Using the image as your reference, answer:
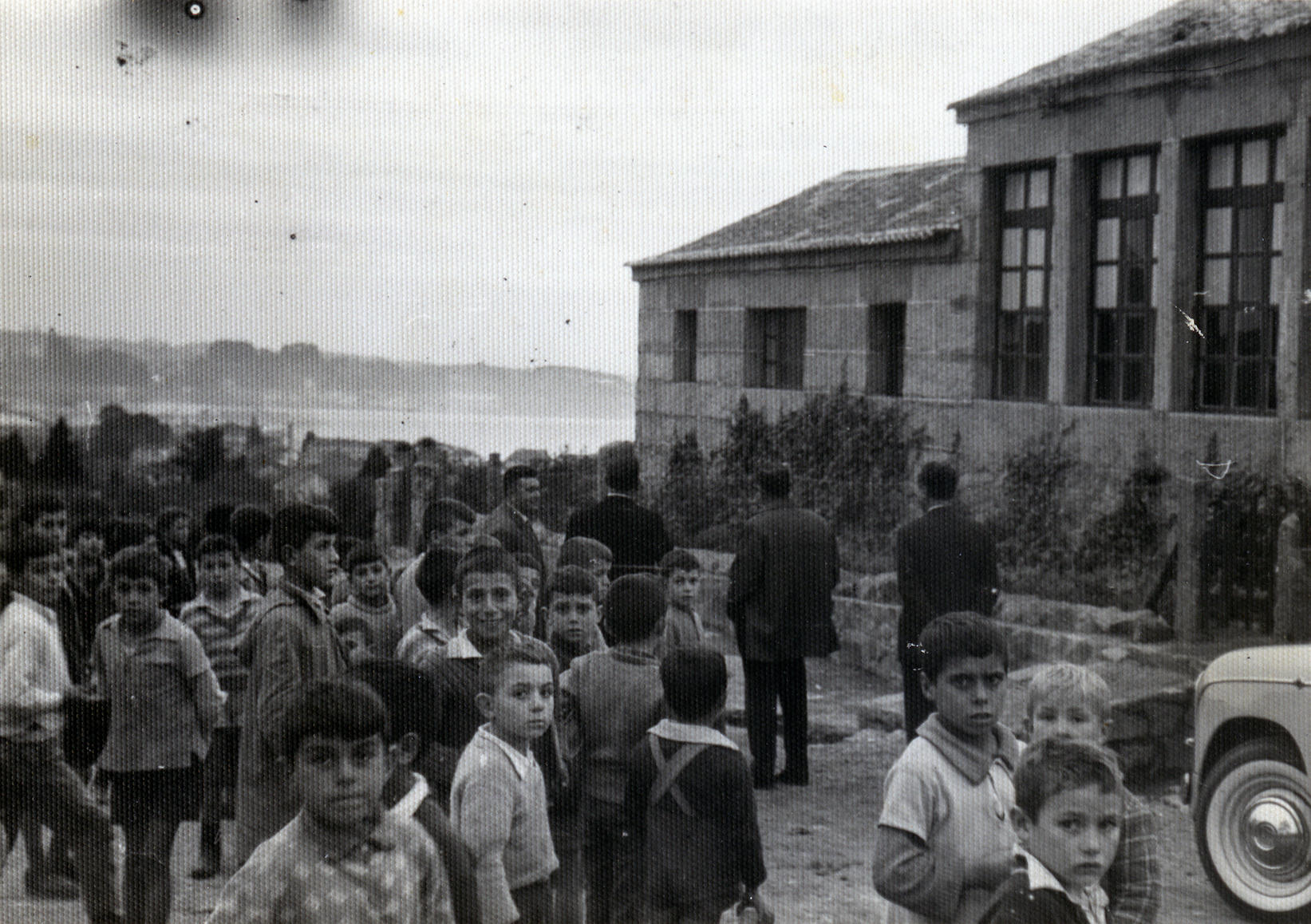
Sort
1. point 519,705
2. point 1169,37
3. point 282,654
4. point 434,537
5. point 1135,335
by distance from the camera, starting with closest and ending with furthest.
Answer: point 519,705
point 282,654
point 434,537
point 1169,37
point 1135,335

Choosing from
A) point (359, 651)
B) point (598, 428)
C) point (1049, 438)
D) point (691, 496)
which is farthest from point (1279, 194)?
point (359, 651)

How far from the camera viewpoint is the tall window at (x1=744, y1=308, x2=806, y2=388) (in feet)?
41.5

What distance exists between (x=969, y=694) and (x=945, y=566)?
3.07 meters

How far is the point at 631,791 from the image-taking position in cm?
343

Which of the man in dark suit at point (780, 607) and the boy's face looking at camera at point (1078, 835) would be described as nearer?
the boy's face looking at camera at point (1078, 835)

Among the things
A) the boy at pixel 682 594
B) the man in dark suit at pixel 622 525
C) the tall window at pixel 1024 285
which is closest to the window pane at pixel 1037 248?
the tall window at pixel 1024 285

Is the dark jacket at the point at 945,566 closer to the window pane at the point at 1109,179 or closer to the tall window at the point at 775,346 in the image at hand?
the window pane at the point at 1109,179

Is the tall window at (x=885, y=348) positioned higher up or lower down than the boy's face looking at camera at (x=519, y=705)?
higher up

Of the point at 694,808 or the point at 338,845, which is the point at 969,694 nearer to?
the point at 694,808

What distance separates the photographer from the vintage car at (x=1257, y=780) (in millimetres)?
4426

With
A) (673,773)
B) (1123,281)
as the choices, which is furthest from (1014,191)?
(673,773)

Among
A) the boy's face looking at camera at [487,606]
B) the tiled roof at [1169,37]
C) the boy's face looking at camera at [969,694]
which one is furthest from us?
the tiled roof at [1169,37]

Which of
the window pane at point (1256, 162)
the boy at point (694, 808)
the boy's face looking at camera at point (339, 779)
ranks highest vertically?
the window pane at point (1256, 162)

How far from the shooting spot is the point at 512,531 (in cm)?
571
